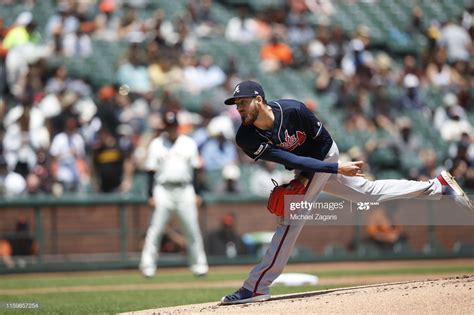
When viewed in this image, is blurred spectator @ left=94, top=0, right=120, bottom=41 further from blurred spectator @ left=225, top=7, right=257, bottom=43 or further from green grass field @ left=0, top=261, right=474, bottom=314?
green grass field @ left=0, top=261, right=474, bottom=314

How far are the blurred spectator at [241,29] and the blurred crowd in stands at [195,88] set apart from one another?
3cm

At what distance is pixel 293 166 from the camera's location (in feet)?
23.5

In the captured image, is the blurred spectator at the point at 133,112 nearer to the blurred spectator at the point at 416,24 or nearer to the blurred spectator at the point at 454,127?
the blurred spectator at the point at 454,127

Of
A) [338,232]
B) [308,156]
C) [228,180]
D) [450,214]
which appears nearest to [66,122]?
[228,180]

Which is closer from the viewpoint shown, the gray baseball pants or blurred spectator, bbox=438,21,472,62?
the gray baseball pants

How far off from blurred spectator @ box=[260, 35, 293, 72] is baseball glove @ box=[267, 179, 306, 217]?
1050cm

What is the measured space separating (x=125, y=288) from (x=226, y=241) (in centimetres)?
382

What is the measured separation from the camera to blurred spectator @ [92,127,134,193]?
14.6 m

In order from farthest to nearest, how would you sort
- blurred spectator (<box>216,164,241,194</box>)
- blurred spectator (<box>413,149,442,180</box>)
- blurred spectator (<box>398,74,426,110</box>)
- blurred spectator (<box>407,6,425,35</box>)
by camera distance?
1. blurred spectator (<box>407,6,425,35</box>)
2. blurred spectator (<box>398,74,426,110</box>)
3. blurred spectator (<box>413,149,442,180</box>)
4. blurred spectator (<box>216,164,241,194</box>)

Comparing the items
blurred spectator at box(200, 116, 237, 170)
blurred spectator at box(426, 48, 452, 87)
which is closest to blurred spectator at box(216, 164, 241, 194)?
blurred spectator at box(200, 116, 237, 170)

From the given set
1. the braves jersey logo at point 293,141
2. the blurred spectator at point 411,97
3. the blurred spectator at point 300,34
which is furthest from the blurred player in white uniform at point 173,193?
the blurred spectator at point 411,97

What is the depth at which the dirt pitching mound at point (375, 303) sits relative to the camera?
22.2 ft

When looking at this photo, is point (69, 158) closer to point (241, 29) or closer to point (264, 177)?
point (264, 177)

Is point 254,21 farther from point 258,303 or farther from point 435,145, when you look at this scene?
point 258,303
